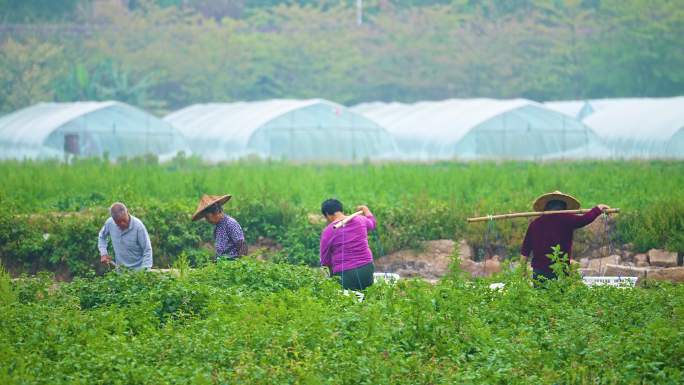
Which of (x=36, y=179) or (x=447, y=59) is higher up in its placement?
(x=447, y=59)

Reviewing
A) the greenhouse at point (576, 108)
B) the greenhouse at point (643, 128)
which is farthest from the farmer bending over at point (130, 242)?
the greenhouse at point (576, 108)

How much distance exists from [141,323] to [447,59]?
3598 cm

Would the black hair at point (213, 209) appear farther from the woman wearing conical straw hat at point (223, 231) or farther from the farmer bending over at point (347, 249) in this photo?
the farmer bending over at point (347, 249)

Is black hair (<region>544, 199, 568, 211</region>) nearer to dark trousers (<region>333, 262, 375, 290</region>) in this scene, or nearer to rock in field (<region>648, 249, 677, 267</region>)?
dark trousers (<region>333, 262, 375, 290</region>)

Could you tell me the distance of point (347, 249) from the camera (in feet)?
33.8

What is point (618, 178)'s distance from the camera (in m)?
19.7

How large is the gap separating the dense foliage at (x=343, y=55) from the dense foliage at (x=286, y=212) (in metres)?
23.5

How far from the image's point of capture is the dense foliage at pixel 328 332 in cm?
710

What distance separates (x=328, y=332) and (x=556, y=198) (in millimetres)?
3380

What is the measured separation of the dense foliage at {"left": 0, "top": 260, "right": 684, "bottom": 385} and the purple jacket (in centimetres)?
54

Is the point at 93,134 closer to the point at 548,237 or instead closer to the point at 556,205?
the point at 556,205

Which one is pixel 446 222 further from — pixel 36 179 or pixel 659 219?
pixel 36 179

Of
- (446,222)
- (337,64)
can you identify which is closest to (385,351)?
(446,222)

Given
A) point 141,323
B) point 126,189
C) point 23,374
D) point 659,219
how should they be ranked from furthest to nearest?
point 126,189 → point 659,219 → point 141,323 → point 23,374
